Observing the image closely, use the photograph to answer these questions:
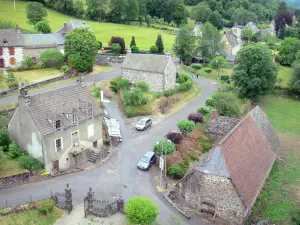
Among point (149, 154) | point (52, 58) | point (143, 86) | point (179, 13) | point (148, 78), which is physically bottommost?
point (149, 154)

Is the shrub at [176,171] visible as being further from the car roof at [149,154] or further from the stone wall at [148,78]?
the stone wall at [148,78]

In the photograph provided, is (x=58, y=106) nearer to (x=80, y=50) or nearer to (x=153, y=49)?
(x=80, y=50)

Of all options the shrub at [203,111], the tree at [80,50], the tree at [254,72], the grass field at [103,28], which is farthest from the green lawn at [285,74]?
the tree at [80,50]

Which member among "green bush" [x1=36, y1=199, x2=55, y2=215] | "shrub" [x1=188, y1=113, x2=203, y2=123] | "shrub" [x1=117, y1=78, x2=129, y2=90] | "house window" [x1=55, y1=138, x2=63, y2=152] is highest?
"shrub" [x1=117, y1=78, x2=129, y2=90]

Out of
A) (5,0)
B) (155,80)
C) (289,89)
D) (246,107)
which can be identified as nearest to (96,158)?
(155,80)

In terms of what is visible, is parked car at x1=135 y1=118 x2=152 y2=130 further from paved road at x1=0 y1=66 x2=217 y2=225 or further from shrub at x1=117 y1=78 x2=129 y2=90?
shrub at x1=117 y1=78 x2=129 y2=90

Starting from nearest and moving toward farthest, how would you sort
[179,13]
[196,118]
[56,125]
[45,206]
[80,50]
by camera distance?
[45,206] < [56,125] < [196,118] < [80,50] < [179,13]

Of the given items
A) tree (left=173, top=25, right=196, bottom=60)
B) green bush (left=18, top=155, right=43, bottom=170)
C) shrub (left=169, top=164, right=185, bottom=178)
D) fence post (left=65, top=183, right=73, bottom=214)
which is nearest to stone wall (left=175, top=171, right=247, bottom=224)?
shrub (left=169, top=164, right=185, bottom=178)

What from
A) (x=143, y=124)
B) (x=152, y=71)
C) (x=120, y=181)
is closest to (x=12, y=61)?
(x=152, y=71)
